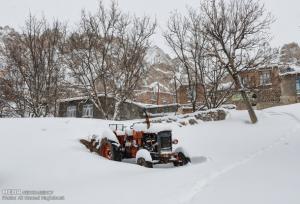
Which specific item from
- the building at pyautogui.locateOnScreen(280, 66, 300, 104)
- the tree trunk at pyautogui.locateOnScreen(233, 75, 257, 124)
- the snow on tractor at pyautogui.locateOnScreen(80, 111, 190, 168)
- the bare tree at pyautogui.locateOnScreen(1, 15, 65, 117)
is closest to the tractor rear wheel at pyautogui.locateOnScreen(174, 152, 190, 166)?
the snow on tractor at pyautogui.locateOnScreen(80, 111, 190, 168)

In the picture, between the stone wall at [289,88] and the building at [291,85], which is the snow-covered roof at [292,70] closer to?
the building at [291,85]

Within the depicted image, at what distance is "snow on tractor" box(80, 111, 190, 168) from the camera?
10203 mm

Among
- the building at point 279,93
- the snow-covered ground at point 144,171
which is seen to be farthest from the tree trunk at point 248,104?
the building at point 279,93

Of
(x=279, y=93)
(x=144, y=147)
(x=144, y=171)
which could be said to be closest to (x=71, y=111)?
(x=279, y=93)

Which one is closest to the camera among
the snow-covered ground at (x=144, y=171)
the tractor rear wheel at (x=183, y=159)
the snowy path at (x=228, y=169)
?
the snowy path at (x=228, y=169)

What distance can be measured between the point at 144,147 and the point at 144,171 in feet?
6.06

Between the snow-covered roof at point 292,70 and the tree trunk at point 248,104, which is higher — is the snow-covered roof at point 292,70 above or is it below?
above

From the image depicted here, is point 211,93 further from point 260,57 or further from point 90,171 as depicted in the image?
point 90,171

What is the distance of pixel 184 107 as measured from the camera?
36.2 m

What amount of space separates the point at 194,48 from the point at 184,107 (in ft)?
38.4

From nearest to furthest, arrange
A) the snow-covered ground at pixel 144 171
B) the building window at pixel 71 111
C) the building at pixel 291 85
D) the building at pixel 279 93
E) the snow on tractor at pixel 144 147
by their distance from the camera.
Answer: the snow-covered ground at pixel 144 171, the snow on tractor at pixel 144 147, the building at pixel 279 93, the building at pixel 291 85, the building window at pixel 71 111

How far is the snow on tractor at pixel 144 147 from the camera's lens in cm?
1020

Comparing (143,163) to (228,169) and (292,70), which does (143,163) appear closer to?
(228,169)

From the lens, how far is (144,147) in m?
10.7
